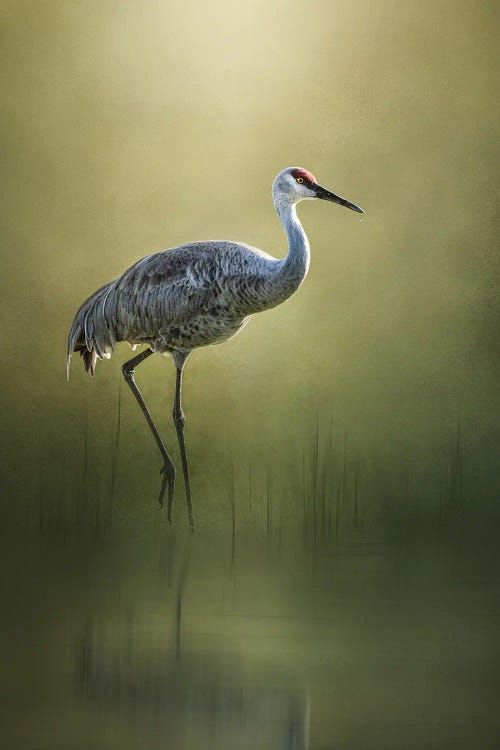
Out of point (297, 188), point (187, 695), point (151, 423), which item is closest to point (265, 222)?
point (297, 188)

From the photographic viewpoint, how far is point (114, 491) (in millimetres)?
6398

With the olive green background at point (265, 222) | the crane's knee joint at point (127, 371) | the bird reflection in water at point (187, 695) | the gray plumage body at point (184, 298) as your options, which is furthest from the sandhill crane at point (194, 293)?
the bird reflection in water at point (187, 695)

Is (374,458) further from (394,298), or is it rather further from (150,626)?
(150,626)

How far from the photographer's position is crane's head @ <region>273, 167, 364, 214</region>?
5555mm

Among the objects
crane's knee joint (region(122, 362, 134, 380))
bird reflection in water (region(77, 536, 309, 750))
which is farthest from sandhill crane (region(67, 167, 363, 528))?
bird reflection in water (region(77, 536, 309, 750))

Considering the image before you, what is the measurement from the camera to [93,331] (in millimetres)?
5828

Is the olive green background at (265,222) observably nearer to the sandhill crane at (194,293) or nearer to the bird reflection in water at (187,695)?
the sandhill crane at (194,293)

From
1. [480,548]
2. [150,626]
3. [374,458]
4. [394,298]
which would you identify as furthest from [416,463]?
[150,626]

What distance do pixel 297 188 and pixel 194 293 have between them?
2.12 feet

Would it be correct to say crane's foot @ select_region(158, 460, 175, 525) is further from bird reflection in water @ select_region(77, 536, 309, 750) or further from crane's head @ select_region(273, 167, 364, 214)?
bird reflection in water @ select_region(77, 536, 309, 750)

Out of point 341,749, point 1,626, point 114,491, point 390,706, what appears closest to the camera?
point 341,749

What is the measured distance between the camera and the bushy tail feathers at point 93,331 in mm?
5801

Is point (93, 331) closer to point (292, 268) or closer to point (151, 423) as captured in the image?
point (151, 423)

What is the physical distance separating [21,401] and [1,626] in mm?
2964
